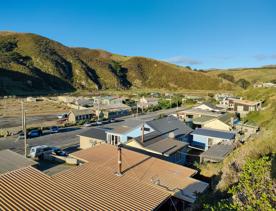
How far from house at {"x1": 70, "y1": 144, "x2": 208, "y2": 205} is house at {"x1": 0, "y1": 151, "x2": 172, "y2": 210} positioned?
0.19 m

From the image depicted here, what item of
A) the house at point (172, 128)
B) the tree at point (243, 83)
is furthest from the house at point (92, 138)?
the tree at point (243, 83)

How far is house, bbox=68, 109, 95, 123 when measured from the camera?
55.7m

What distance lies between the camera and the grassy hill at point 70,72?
130m

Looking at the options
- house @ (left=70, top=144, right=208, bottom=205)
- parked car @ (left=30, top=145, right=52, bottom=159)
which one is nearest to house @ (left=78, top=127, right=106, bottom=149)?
parked car @ (left=30, top=145, right=52, bottom=159)

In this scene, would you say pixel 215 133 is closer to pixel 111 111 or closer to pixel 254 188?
pixel 254 188

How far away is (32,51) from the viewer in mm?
156000

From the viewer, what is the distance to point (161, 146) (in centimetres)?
2473

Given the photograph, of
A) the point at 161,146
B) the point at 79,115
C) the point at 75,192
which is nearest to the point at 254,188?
the point at 75,192

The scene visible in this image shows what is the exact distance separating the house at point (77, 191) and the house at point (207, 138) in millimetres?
21458

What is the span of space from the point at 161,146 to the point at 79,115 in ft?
118

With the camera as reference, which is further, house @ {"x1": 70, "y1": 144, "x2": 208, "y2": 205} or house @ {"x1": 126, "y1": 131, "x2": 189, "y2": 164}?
house @ {"x1": 126, "y1": 131, "x2": 189, "y2": 164}

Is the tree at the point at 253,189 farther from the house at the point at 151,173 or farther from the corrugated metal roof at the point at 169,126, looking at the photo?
the corrugated metal roof at the point at 169,126

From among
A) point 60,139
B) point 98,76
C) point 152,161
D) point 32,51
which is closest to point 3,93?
point 32,51

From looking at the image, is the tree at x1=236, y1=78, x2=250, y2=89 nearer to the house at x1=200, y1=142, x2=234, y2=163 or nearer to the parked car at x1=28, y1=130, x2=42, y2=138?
the house at x1=200, y1=142, x2=234, y2=163
